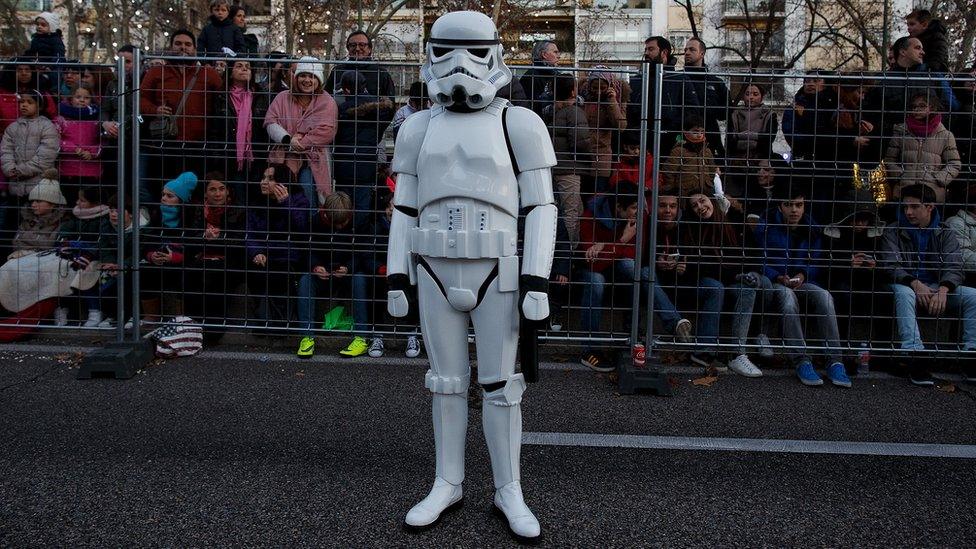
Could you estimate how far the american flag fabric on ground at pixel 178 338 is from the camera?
21.0ft

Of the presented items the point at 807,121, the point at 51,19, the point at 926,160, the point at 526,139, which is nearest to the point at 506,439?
the point at 526,139

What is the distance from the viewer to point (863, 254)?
237 inches

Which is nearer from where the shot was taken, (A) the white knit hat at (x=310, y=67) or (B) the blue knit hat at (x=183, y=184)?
(A) the white knit hat at (x=310, y=67)

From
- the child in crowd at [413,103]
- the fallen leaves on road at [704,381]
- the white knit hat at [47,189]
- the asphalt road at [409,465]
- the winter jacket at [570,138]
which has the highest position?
the child in crowd at [413,103]

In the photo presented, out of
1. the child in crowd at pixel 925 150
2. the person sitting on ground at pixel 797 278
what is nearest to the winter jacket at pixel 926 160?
the child in crowd at pixel 925 150

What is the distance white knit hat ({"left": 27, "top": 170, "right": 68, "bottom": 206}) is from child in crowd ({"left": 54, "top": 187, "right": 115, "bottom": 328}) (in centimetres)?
18

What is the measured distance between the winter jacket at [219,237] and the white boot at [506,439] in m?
3.42

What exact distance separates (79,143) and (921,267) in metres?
6.35

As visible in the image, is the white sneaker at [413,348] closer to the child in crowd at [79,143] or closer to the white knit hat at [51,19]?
the child in crowd at [79,143]

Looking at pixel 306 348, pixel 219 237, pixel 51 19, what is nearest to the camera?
pixel 219 237

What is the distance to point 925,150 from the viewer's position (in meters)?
6.01

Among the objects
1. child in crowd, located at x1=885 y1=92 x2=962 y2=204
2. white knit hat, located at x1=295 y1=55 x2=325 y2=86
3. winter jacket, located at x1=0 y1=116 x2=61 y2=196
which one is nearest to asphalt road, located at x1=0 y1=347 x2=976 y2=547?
child in crowd, located at x1=885 y1=92 x2=962 y2=204

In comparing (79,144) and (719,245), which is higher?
(79,144)

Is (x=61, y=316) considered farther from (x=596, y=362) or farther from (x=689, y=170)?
(x=689, y=170)
